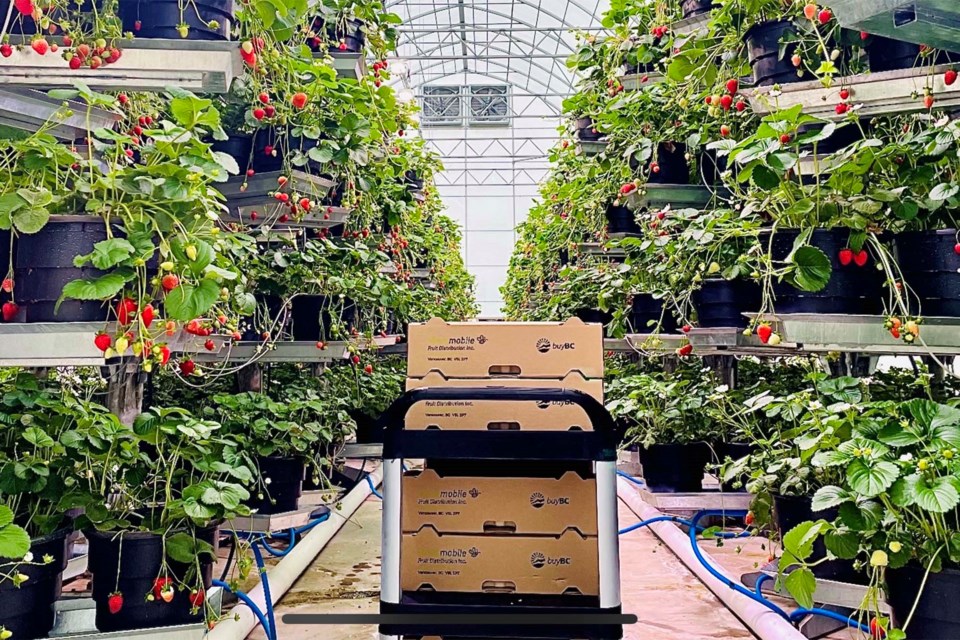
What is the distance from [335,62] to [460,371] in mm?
1707

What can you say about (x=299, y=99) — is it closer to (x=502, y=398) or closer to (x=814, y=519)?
(x=502, y=398)

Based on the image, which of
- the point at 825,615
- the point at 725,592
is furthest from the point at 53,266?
the point at 725,592

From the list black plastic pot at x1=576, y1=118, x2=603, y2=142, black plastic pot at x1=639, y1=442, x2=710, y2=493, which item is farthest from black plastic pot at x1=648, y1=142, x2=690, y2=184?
black plastic pot at x1=576, y1=118, x2=603, y2=142

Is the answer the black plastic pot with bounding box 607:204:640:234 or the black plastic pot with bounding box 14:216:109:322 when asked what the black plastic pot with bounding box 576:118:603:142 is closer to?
the black plastic pot with bounding box 607:204:640:234

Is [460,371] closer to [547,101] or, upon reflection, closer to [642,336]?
[642,336]

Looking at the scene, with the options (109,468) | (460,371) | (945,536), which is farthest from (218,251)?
(945,536)

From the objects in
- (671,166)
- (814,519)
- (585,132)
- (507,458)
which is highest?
(585,132)

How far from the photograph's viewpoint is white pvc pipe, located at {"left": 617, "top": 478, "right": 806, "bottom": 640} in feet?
6.88

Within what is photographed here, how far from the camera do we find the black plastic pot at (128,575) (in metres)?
1.57

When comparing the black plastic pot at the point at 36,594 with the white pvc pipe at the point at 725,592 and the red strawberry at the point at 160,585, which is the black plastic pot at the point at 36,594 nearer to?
the red strawberry at the point at 160,585

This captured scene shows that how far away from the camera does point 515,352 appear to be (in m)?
1.70

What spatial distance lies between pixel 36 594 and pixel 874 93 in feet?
6.96

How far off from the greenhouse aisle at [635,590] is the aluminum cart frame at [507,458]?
107 cm

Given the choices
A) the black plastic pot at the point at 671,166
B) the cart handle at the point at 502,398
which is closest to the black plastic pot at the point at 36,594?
the cart handle at the point at 502,398
